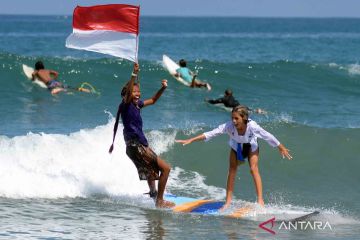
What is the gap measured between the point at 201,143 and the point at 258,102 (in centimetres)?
901

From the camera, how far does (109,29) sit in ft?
32.8

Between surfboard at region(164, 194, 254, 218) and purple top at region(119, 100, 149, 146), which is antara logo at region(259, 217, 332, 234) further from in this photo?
purple top at region(119, 100, 149, 146)

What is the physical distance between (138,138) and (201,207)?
1124 mm

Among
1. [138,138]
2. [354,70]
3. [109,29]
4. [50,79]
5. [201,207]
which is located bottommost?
[201,207]

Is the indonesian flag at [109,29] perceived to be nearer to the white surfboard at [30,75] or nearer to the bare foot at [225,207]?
the bare foot at [225,207]

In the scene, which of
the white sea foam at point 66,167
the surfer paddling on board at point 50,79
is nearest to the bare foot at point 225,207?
the white sea foam at point 66,167

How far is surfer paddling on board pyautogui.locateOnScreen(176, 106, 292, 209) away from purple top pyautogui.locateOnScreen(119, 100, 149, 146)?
0.56 meters

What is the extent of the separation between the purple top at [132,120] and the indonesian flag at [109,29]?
0.59m

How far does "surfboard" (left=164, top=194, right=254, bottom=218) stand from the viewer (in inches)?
385

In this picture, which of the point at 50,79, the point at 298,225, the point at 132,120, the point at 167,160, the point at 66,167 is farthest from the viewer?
the point at 50,79

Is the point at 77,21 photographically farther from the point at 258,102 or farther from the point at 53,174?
the point at 258,102

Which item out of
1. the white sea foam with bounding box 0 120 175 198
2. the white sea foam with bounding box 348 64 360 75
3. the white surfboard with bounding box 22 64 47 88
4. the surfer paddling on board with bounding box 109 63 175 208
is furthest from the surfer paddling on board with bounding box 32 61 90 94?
the surfer paddling on board with bounding box 109 63 175 208

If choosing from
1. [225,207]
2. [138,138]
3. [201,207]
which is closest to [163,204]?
[201,207]

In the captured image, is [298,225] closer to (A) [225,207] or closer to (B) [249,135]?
(A) [225,207]
